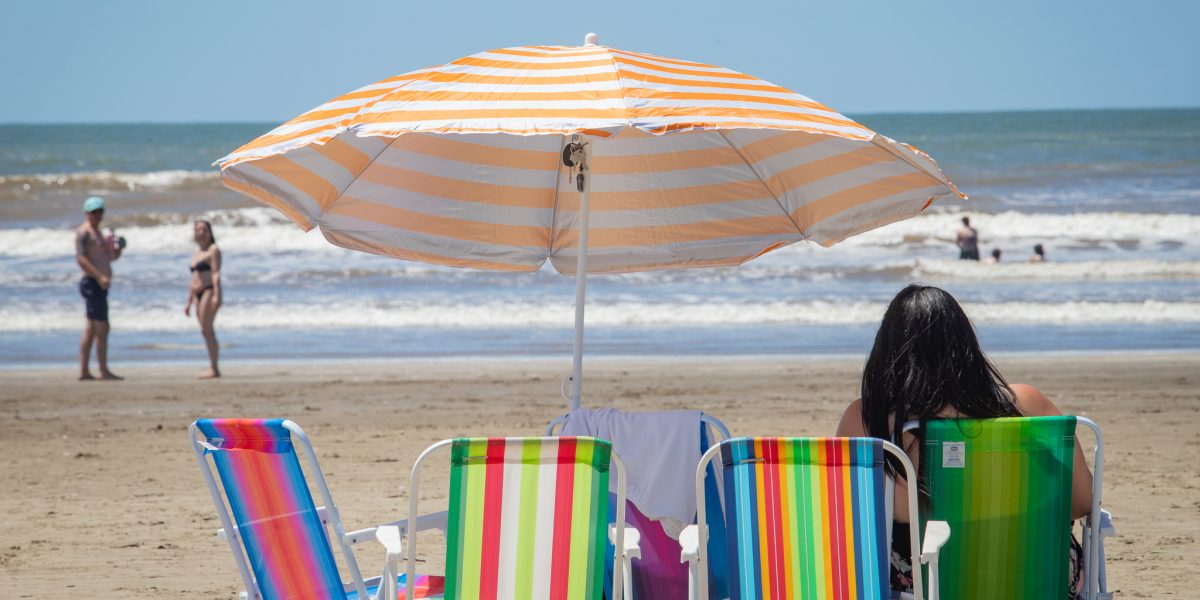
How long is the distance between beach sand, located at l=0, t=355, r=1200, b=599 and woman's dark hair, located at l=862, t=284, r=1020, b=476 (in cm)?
193

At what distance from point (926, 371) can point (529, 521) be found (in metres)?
1.09

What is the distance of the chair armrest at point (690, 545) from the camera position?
2.96 metres

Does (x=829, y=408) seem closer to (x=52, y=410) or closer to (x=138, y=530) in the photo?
(x=138, y=530)

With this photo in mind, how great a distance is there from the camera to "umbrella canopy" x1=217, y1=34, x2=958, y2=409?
11.9 feet

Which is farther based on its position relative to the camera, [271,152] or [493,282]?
[493,282]

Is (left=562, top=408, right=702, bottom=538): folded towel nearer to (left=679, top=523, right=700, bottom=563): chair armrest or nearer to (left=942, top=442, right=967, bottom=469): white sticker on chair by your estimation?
(left=679, top=523, right=700, bottom=563): chair armrest

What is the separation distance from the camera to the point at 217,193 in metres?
28.8

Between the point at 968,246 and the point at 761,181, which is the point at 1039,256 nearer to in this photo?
the point at 968,246

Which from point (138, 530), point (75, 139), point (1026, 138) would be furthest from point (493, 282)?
point (75, 139)

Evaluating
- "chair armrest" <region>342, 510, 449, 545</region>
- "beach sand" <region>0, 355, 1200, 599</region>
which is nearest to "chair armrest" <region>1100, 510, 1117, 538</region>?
"beach sand" <region>0, 355, 1200, 599</region>

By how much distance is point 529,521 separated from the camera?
2.97m

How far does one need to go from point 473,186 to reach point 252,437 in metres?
1.75

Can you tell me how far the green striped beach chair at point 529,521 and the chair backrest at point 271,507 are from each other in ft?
1.21

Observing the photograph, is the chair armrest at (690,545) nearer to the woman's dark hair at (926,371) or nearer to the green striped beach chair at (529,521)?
the green striped beach chair at (529,521)
